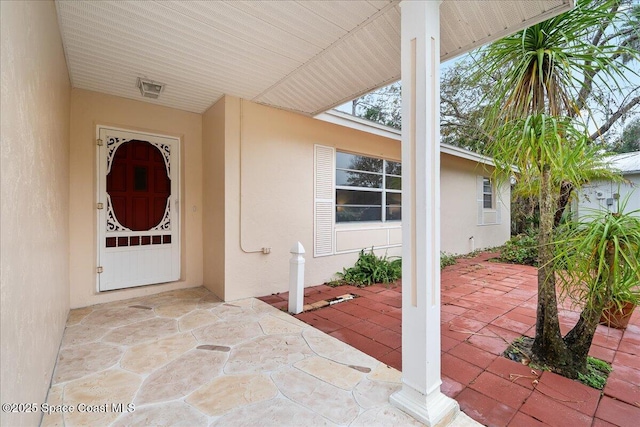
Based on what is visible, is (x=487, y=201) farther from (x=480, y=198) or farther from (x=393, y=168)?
(x=393, y=168)

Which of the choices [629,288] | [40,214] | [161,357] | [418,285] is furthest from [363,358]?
[40,214]

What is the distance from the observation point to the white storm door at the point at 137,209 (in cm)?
377

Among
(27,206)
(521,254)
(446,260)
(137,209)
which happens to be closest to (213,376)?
(27,206)

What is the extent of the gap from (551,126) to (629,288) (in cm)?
129

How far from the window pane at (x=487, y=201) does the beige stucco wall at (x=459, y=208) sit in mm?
624

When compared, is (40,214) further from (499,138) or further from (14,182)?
(499,138)

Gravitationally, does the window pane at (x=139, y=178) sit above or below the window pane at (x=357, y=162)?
below

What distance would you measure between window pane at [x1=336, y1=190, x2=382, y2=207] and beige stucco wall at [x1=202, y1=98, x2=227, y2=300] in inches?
83.1

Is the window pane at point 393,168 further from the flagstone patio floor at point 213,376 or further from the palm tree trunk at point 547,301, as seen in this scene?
the flagstone patio floor at point 213,376

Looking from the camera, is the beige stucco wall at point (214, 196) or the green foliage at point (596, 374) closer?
the green foliage at point (596, 374)

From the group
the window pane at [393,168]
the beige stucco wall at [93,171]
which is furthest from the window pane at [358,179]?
the beige stucco wall at [93,171]

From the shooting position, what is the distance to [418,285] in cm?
179

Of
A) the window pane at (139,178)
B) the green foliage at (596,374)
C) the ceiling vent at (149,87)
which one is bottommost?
the green foliage at (596,374)

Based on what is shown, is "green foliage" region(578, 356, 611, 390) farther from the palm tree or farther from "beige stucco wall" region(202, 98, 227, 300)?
"beige stucco wall" region(202, 98, 227, 300)
